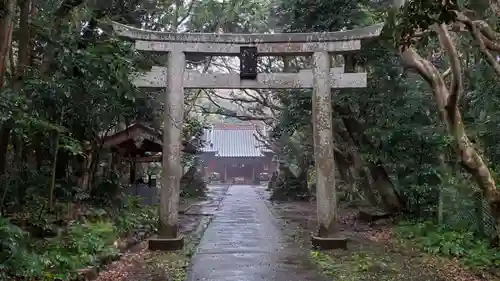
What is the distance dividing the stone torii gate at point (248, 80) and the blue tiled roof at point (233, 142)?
36.4m

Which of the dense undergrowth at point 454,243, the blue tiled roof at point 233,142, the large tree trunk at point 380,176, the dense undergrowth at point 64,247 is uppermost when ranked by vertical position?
the blue tiled roof at point 233,142

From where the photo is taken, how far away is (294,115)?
15.8 metres

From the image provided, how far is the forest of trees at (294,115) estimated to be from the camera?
706cm

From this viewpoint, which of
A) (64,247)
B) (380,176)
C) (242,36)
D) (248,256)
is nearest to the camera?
(64,247)

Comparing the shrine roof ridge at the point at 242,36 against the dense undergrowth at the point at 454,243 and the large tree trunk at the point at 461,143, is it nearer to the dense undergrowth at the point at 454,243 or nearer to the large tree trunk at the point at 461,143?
the large tree trunk at the point at 461,143

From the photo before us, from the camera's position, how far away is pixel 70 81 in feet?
26.8

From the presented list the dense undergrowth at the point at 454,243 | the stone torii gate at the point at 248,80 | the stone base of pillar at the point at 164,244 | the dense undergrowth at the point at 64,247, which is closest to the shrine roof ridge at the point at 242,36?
the stone torii gate at the point at 248,80

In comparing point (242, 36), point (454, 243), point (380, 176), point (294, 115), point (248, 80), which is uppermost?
point (242, 36)

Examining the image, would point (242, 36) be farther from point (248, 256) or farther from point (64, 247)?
point (64, 247)

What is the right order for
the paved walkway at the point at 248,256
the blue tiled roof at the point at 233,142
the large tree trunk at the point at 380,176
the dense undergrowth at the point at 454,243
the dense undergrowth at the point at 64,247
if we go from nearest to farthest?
the dense undergrowth at the point at 64,247 < the paved walkway at the point at 248,256 < the dense undergrowth at the point at 454,243 < the large tree trunk at the point at 380,176 < the blue tiled roof at the point at 233,142

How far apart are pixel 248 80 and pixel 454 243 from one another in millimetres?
5380

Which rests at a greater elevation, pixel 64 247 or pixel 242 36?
pixel 242 36

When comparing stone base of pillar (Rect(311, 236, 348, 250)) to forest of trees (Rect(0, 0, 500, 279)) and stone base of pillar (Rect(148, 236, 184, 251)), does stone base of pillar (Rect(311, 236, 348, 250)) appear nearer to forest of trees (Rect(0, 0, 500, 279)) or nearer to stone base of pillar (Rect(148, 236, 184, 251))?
forest of trees (Rect(0, 0, 500, 279))

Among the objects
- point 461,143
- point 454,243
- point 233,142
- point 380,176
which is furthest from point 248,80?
point 233,142
